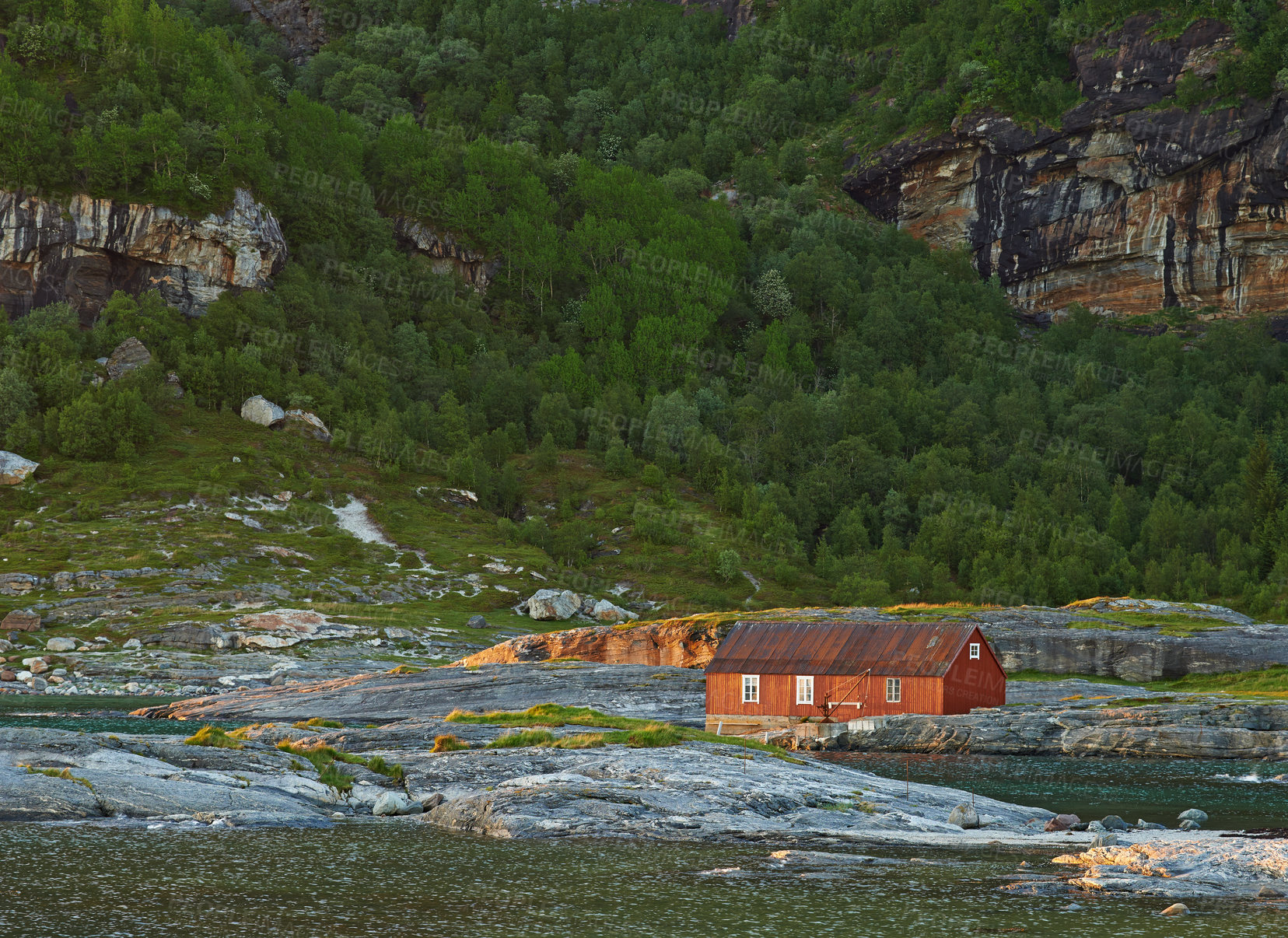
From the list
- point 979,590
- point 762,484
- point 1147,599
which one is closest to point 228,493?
point 762,484

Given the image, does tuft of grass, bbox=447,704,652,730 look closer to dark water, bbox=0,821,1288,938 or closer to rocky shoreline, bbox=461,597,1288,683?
dark water, bbox=0,821,1288,938

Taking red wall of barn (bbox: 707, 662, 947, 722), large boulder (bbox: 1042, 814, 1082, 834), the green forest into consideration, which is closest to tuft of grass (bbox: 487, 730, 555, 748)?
large boulder (bbox: 1042, 814, 1082, 834)

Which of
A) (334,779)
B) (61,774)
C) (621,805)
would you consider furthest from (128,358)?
(621,805)

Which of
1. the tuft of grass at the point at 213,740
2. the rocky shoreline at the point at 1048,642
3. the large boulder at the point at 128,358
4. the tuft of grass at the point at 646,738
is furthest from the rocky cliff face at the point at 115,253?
the tuft of grass at the point at 646,738

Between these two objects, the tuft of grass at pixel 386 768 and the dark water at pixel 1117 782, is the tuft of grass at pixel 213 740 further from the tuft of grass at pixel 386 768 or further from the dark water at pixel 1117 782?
the dark water at pixel 1117 782

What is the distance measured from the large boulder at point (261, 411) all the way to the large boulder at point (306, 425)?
1.04m

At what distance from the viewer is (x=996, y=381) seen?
196 meters

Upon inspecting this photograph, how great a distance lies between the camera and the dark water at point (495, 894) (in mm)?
26531

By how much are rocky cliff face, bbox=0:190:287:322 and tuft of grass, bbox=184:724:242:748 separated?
142 meters

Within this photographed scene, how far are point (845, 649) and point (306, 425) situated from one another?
359 feet

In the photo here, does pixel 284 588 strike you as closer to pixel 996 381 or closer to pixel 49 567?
pixel 49 567

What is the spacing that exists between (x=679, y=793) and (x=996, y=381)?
164972 mm

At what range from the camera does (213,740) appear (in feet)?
164

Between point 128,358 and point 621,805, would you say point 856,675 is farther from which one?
point 128,358
